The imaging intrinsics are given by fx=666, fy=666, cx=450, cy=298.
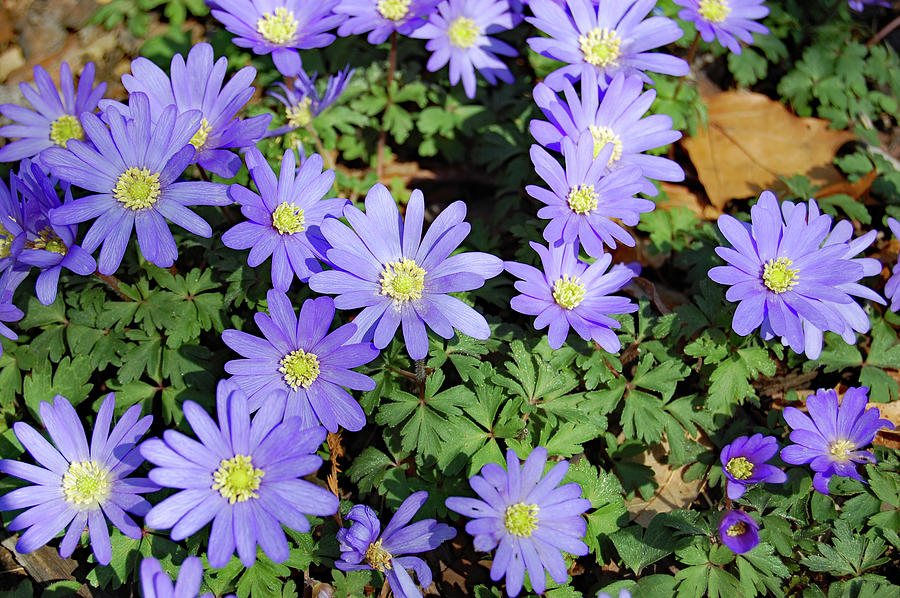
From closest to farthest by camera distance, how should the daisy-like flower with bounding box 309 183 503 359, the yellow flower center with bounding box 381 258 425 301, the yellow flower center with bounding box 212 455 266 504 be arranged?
the yellow flower center with bounding box 212 455 266 504 → the daisy-like flower with bounding box 309 183 503 359 → the yellow flower center with bounding box 381 258 425 301

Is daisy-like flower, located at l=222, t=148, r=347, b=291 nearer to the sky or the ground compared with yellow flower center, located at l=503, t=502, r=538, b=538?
nearer to the sky

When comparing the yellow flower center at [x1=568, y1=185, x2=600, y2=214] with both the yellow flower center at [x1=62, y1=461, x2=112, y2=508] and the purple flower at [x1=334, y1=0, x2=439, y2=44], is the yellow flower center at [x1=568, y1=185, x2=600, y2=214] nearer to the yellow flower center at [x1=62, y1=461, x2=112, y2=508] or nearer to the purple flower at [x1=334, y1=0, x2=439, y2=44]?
the purple flower at [x1=334, y1=0, x2=439, y2=44]

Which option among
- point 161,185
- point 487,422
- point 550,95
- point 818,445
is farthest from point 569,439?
point 161,185

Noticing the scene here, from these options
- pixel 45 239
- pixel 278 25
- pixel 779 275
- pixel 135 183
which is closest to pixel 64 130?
pixel 45 239

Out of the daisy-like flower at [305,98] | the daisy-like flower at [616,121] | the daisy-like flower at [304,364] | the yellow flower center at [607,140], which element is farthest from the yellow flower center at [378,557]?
the daisy-like flower at [305,98]

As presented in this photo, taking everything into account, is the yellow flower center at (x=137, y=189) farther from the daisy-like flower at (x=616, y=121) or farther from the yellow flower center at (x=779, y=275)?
the yellow flower center at (x=779, y=275)

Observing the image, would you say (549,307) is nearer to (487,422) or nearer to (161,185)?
(487,422)

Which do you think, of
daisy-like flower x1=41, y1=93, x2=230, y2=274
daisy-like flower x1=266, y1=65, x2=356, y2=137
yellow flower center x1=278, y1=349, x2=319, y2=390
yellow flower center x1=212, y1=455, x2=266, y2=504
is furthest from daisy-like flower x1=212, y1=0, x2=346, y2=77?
yellow flower center x1=212, y1=455, x2=266, y2=504

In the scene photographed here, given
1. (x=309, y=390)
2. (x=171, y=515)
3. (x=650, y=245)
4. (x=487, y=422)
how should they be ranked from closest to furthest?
(x=171, y=515)
(x=309, y=390)
(x=487, y=422)
(x=650, y=245)
